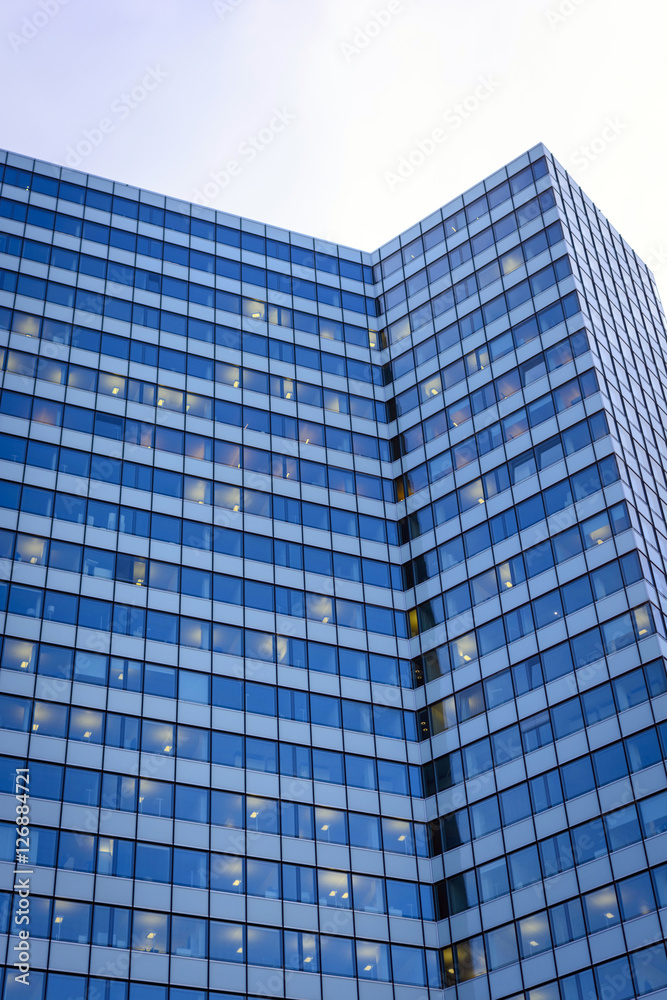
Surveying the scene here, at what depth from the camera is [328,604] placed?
2243 inches

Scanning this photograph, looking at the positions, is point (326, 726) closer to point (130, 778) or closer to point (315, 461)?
point (130, 778)

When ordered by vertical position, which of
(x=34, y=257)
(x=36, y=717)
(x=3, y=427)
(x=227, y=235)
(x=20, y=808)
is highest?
(x=227, y=235)

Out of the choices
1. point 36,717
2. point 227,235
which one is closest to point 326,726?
point 36,717

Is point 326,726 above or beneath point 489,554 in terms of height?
beneath

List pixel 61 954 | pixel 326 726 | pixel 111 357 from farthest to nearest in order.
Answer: pixel 111 357
pixel 326 726
pixel 61 954

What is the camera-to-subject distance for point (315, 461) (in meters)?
62.0

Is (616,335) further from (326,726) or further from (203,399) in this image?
(326,726)

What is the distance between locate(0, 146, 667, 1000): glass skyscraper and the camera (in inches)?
1758

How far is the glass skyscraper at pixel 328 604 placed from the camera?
147ft

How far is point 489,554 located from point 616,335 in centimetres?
1472

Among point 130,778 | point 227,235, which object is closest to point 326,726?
point 130,778

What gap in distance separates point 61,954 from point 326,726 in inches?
628

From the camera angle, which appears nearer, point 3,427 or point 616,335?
point 3,427

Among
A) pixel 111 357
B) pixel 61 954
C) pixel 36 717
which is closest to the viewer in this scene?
pixel 61 954
